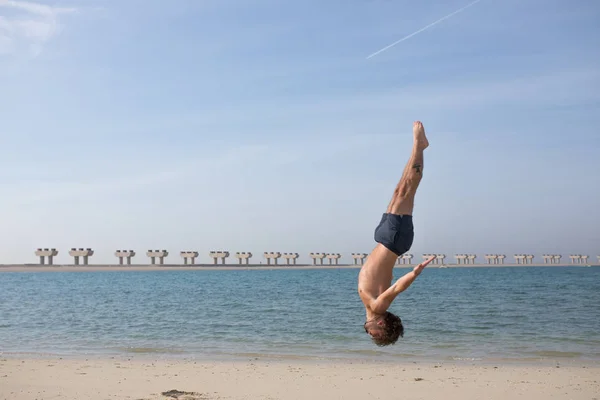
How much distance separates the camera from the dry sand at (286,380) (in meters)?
11.3

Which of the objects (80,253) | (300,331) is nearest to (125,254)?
(80,253)

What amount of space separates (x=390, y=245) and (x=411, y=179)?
2.81 ft

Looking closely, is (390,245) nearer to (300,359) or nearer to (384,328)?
(384,328)

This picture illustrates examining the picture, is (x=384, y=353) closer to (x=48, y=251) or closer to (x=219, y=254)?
(x=48, y=251)

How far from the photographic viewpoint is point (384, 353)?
16953 mm

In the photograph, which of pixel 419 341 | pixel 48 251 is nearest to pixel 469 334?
pixel 419 341

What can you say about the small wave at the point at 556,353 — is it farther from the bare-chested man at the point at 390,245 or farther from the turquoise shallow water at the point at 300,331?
the bare-chested man at the point at 390,245

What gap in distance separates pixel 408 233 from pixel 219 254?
154 metres

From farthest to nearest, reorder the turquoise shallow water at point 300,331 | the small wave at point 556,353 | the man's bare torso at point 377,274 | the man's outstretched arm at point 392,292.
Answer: the turquoise shallow water at point 300,331, the small wave at point 556,353, the man's bare torso at point 377,274, the man's outstretched arm at point 392,292

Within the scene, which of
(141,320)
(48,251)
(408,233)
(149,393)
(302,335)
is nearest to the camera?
(408,233)

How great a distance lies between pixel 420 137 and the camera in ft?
23.8

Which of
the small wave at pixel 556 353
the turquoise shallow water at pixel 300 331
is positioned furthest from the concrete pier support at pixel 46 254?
the small wave at pixel 556 353

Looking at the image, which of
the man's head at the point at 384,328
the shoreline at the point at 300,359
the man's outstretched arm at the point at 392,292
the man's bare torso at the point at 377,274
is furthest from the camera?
the shoreline at the point at 300,359

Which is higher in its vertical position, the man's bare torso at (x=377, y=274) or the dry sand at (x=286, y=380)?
the man's bare torso at (x=377, y=274)
